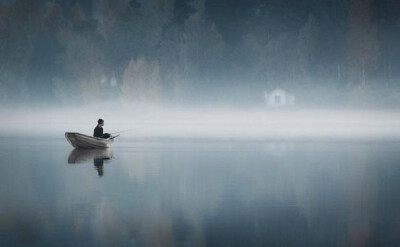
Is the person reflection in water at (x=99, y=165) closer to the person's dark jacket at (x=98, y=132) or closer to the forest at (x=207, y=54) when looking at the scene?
the person's dark jacket at (x=98, y=132)

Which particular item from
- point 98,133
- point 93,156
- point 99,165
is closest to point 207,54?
point 98,133

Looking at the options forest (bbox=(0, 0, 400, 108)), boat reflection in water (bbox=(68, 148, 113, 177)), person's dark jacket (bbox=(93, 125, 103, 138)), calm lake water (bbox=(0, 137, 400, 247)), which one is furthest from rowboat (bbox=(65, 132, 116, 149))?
forest (bbox=(0, 0, 400, 108))

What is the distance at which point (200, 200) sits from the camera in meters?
23.1

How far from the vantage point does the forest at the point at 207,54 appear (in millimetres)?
106750

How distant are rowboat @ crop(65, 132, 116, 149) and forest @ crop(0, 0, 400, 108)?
6126 centimetres

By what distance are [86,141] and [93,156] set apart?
15.8ft

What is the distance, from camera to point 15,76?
119 meters

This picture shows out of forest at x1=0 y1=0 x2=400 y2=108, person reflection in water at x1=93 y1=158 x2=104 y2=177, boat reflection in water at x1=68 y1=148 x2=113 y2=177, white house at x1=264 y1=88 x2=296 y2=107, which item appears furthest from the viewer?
white house at x1=264 y1=88 x2=296 y2=107

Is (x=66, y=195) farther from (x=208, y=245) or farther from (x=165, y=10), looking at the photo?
(x=165, y=10)

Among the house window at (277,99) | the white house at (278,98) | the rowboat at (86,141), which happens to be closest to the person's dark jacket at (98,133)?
the rowboat at (86,141)

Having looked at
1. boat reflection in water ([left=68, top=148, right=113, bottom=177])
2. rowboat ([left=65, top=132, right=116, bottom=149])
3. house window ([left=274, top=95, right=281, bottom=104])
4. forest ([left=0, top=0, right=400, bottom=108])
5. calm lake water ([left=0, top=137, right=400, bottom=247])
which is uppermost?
forest ([left=0, top=0, right=400, bottom=108])

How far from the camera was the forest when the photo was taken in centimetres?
10675

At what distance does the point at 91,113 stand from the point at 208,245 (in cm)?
9925

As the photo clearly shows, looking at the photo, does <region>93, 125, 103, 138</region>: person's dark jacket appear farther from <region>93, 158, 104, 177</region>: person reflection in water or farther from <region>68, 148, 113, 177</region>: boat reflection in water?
<region>93, 158, 104, 177</region>: person reflection in water
